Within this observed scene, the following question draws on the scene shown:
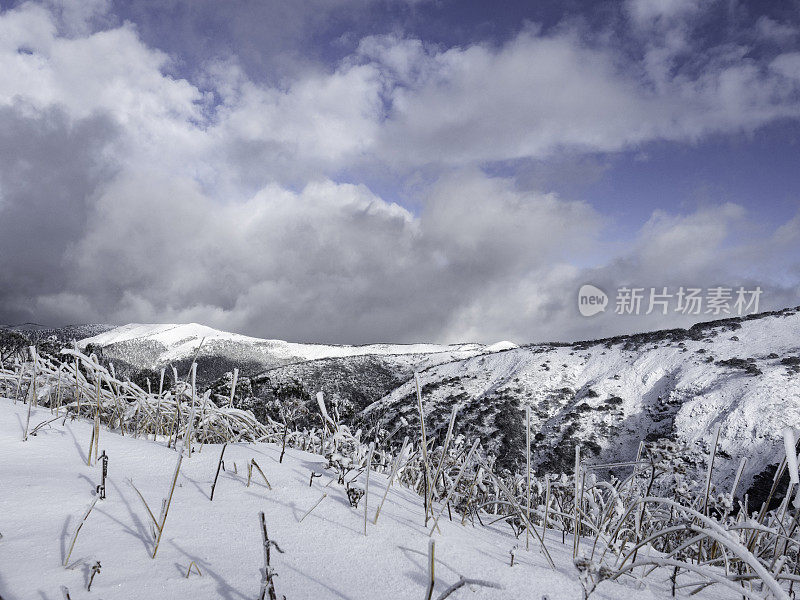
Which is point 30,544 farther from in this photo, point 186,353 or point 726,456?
point 186,353

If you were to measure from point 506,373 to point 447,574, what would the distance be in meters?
39.7

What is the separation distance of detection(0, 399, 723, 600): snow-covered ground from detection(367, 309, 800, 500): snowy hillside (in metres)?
21.7

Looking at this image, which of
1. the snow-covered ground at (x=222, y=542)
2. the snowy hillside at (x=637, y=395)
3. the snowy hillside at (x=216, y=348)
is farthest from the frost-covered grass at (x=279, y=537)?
the snowy hillside at (x=216, y=348)

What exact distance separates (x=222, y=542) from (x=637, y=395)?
35.9 m

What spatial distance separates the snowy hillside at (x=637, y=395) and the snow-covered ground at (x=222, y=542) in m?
21.7

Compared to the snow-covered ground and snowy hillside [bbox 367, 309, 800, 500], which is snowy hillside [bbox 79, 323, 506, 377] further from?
the snow-covered ground

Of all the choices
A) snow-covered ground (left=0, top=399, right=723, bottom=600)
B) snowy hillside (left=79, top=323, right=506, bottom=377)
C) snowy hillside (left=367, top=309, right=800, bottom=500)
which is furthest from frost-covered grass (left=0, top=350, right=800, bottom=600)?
snowy hillside (left=79, top=323, right=506, bottom=377)

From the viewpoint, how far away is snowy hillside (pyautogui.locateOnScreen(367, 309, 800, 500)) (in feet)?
78.7

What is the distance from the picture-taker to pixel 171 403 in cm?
314

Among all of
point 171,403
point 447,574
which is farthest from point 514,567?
point 171,403

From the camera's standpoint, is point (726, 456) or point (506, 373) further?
point (506, 373)

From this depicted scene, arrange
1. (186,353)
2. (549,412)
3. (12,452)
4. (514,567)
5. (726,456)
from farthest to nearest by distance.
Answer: (186,353) < (549,412) < (726,456) < (12,452) < (514,567)

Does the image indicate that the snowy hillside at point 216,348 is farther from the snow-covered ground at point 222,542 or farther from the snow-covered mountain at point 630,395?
the snow-covered ground at point 222,542

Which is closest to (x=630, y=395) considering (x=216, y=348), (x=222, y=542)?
(x=222, y=542)
